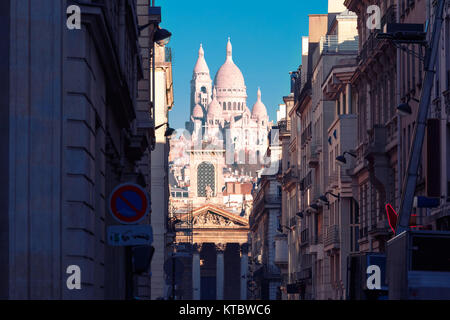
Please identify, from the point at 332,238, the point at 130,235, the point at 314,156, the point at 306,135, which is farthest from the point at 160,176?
the point at 130,235

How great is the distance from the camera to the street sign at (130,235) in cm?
1686

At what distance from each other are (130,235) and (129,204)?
2.40 feet

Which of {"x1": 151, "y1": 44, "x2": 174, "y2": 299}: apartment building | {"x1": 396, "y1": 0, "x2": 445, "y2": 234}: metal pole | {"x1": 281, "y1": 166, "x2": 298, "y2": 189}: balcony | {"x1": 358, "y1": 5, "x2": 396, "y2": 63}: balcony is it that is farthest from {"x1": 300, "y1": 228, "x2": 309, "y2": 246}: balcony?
{"x1": 396, "y1": 0, "x2": 445, "y2": 234}: metal pole

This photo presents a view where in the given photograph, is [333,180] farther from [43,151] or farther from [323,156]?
[43,151]

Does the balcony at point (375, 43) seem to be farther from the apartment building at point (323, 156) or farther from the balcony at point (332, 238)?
the balcony at point (332, 238)

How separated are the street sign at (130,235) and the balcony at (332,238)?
4548cm

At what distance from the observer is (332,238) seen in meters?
63.0

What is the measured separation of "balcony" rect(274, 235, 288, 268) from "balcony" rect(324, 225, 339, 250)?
117 ft

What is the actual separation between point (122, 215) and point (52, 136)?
3182mm

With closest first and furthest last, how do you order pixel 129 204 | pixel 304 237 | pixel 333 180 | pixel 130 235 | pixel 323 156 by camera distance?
pixel 130 235, pixel 129 204, pixel 333 180, pixel 323 156, pixel 304 237

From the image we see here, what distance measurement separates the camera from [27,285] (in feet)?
65.1

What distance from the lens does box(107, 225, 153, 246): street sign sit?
55.3ft

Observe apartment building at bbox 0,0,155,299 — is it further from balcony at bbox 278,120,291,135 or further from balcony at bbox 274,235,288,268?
balcony at bbox 278,120,291,135

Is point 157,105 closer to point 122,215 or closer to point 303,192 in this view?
point 303,192
